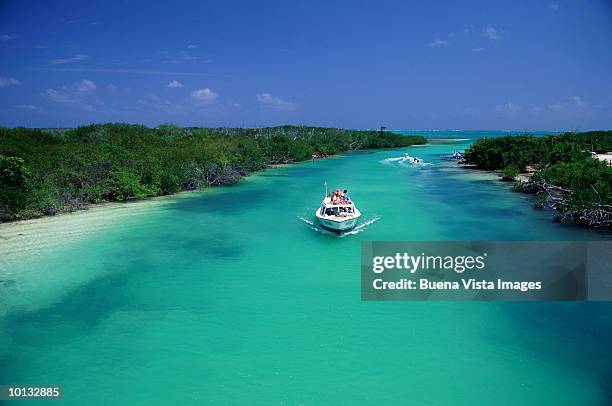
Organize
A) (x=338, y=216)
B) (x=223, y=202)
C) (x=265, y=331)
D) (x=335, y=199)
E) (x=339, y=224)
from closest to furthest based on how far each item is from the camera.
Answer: (x=265, y=331) → (x=339, y=224) → (x=338, y=216) → (x=335, y=199) → (x=223, y=202)

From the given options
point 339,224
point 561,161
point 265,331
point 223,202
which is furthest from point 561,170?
point 265,331

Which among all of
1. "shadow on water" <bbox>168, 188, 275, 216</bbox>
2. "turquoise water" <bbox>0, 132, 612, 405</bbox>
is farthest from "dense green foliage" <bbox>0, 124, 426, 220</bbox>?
"turquoise water" <bbox>0, 132, 612, 405</bbox>

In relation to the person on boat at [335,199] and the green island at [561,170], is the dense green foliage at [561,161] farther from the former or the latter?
the person on boat at [335,199]

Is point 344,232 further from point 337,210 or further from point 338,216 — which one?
point 337,210

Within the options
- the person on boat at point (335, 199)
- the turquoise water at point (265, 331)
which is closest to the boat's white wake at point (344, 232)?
the turquoise water at point (265, 331)

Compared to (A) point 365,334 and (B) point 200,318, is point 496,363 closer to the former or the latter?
(A) point 365,334

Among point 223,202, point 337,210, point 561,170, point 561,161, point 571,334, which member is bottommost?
point 571,334

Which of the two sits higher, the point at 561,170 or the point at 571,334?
the point at 561,170
